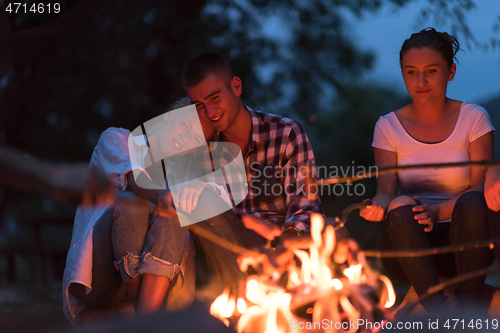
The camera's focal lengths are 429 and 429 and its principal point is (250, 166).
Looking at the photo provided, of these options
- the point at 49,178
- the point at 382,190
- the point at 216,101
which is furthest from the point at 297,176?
the point at 49,178

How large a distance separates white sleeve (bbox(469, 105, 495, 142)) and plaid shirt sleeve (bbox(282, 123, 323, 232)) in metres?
0.93

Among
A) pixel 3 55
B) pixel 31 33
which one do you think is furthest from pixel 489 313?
pixel 3 55

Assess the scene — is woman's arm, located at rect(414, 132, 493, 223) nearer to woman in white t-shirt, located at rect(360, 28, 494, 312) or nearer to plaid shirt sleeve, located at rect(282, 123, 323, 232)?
woman in white t-shirt, located at rect(360, 28, 494, 312)

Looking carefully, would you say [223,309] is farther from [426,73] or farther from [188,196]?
[426,73]

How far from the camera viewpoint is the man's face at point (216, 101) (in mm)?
2785

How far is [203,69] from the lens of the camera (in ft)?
9.40

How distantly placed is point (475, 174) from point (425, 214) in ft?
1.43

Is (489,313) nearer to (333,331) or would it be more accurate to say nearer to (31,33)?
(333,331)

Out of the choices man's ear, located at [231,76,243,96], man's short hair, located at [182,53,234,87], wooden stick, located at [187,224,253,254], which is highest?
man's short hair, located at [182,53,234,87]

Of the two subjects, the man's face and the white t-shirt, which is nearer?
the white t-shirt

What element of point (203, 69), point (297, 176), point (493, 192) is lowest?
point (493, 192)

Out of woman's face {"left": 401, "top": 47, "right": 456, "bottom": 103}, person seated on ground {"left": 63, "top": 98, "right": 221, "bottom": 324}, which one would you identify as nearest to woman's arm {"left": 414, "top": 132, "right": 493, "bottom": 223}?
woman's face {"left": 401, "top": 47, "right": 456, "bottom": 103}

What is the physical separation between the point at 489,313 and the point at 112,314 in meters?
1.90

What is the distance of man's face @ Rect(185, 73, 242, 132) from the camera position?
2.79 metres
